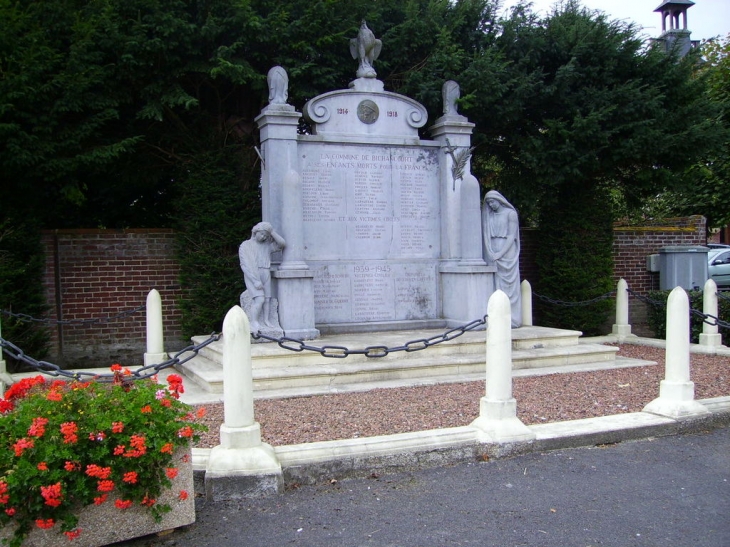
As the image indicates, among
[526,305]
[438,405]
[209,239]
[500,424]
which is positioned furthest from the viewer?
[526,305]

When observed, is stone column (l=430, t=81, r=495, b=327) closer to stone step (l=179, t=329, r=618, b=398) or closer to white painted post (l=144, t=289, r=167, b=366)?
stone step (l=179, t=329, r=618, b=398)

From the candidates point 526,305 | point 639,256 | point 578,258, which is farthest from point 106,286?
point 639,256

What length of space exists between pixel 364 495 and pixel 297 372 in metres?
3.28

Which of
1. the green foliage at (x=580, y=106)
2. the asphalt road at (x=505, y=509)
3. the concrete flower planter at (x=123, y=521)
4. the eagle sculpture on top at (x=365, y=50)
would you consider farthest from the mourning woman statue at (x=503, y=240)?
the concrete flower planter at (x=123, y=521)

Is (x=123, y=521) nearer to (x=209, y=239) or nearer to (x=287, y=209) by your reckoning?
(x=287, y=209)

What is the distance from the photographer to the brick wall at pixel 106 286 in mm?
10320

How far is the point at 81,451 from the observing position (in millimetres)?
3350

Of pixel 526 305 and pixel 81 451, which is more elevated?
pixel 526 305

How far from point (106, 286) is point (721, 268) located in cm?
1709

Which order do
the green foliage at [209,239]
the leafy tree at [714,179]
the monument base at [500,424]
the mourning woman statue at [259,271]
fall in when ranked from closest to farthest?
the monument base at [500,424] → the mourning woman statue at [259,271] → the green foliage at [209,239] → the leafy tree at [714,179]

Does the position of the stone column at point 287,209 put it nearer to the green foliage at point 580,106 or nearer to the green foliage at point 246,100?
the green foliage at point 246,100

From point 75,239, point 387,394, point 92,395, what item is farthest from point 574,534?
point 75,239

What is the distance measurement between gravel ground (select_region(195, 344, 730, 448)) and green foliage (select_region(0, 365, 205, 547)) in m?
1.62

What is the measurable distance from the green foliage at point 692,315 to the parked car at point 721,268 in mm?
8404
